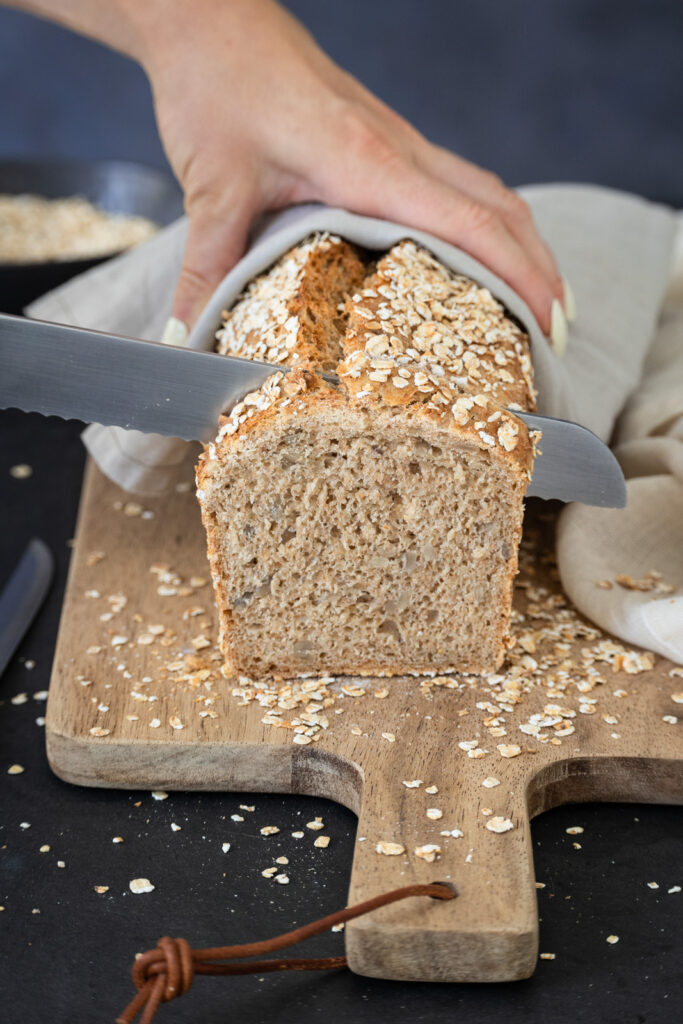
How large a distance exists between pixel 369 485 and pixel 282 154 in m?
0.65

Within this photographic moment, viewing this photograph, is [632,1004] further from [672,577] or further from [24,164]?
[24,164]

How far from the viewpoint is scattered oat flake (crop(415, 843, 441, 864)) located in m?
1.17

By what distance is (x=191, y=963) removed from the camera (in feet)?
3.34

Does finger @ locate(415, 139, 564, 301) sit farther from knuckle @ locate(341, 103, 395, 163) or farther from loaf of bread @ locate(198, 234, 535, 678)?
loaf of bread @ locate(198, 234, 535, 678)

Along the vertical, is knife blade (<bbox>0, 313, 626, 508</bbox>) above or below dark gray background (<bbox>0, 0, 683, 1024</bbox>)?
above

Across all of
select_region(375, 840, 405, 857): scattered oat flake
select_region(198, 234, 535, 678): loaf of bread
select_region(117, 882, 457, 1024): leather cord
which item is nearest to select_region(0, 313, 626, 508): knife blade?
select_region(198, 234, 535, 678): loaf of bread

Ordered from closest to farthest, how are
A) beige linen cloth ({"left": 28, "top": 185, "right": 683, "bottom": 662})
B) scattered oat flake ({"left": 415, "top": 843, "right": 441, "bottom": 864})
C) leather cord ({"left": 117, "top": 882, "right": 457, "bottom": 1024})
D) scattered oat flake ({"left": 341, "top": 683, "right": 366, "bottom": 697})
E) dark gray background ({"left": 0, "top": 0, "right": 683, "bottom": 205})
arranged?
leather cord ({"left": 117, "top": 882, "right": 457, "bottom": 1024}), scattered oat flake ({"left": 415, "top": 843, "right": 441, "bottom": 864}), scattered oat flake ({"left": 341, "top": 683, "right": 366, "bottom": 697}), beige linen cloth ({"left": 28, "top": 185, "right": 683, "bottom": 662}), dark gray background ({"left": 0, "top": 0, "right": 683, "bottom": 205})

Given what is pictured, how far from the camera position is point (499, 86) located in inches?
145

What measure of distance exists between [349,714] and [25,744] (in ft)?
1.40

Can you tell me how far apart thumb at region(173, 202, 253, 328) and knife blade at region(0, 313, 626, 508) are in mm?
375

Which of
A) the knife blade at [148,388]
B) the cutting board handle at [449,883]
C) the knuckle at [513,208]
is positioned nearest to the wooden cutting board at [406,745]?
the cutting board handle at [449,883]

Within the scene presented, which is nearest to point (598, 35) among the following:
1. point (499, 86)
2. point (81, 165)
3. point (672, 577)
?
point (499, 86)

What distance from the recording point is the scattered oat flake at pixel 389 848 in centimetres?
118

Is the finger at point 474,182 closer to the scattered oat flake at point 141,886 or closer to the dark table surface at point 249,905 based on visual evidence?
the dark table surface at point 249,905
